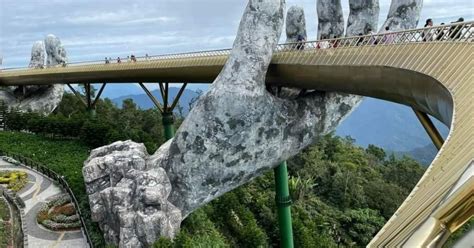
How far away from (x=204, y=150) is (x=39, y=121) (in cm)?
2330

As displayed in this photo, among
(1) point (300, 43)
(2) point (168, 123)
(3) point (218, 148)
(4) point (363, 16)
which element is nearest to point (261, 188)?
(2) point (168, 123)

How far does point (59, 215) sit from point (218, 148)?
8127 millimetres

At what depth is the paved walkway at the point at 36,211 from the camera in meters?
18.6

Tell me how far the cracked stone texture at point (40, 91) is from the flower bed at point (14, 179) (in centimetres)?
1653

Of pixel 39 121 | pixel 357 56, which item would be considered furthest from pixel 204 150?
pixel 39 121

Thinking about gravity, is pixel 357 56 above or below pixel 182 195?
above

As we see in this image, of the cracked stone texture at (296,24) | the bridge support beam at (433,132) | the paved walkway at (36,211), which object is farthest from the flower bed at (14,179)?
the bridge support beam at (433,132)

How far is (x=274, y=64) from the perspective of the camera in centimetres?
1797

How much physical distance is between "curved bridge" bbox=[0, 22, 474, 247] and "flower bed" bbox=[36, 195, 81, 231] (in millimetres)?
7833

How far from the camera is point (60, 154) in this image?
2998 cm

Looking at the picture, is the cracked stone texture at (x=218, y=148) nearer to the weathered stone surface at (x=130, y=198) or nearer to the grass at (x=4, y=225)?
the weathered stone surface at (x=130, y=198)

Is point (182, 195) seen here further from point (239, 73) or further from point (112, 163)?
point (239, 73)

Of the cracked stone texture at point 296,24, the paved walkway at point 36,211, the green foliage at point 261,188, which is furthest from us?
the green foliage at point 261,188

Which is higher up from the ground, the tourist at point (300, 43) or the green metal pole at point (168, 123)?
the tourist at point (300, 43)
